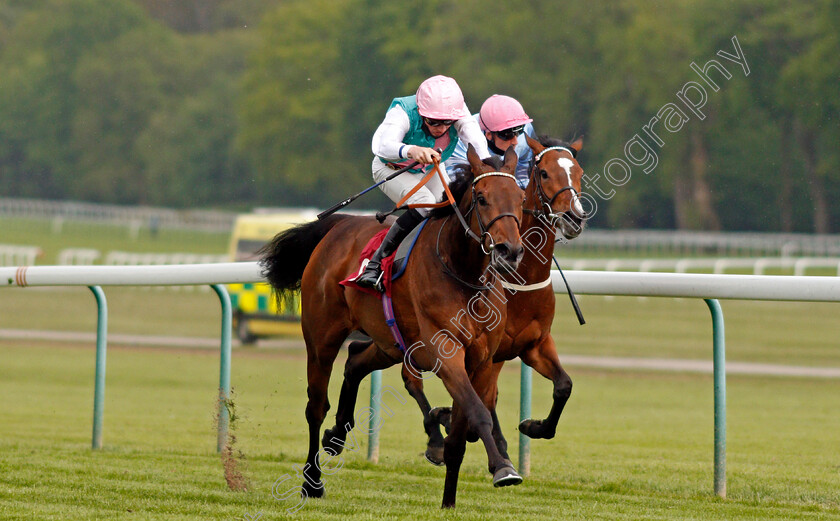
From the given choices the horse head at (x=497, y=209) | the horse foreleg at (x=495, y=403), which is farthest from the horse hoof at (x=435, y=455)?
the horse head at (x=497, y=209)

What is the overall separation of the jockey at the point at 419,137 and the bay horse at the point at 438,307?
0.20m

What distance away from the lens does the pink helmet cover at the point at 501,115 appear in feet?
18.2

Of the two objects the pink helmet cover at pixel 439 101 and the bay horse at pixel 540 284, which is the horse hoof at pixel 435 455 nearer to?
the bay horse at pixel 540 284

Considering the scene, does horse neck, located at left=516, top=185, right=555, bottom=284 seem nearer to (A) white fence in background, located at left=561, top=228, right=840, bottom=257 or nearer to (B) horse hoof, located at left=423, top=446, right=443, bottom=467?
(B) horse hoof, located at left=423, top=446, right=443, bottom=467

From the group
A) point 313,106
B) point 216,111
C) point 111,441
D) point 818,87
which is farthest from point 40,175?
point 111,441

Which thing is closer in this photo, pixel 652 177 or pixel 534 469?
pixel 534 469

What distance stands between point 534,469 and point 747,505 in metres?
1.46

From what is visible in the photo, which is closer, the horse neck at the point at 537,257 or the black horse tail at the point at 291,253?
the horse neck at the point at 537,257

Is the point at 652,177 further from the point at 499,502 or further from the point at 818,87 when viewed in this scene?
the point at 499,502

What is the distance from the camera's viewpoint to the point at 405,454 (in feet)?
23.4

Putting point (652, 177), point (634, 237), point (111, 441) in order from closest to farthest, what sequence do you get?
point (111, 441), point (634, 237), point (652, 177)

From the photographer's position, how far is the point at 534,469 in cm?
641

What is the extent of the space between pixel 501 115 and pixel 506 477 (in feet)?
6.11

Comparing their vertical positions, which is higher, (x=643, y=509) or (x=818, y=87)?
(x=818, y=87)
